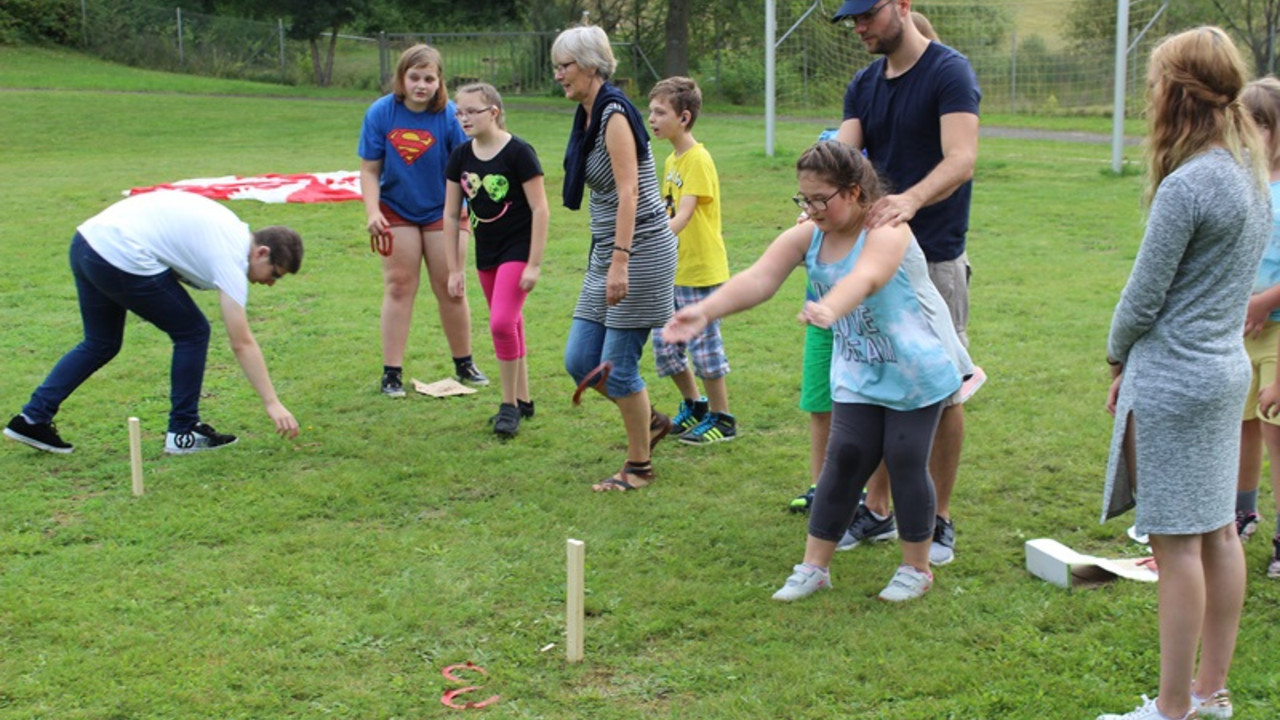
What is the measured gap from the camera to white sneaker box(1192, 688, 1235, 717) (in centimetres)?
361

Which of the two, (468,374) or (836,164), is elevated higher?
(836,164)

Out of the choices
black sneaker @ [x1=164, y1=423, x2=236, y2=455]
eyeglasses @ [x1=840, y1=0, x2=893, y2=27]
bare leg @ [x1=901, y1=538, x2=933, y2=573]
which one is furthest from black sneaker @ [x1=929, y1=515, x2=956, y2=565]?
black sneaker @ [x1=164, y1=423, x2=236, y2=455]

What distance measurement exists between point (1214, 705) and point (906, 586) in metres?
1.19

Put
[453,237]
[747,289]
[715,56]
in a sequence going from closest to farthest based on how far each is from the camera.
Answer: [747,289], [453,237], [715,56]

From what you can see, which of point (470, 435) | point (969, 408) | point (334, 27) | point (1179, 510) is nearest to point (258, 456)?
point (470, 435)

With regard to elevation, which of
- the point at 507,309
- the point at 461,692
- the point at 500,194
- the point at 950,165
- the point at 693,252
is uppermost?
the point at 950,165

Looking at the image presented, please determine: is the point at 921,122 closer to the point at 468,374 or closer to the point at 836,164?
the point at 836,164

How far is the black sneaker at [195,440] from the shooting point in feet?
21.0

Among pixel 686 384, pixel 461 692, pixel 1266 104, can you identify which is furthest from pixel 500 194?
pixel 1266 104

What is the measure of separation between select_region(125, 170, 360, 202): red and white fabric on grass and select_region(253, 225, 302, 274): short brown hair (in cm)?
897

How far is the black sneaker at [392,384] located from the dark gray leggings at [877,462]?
3.65 metres

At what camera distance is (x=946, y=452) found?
493cm

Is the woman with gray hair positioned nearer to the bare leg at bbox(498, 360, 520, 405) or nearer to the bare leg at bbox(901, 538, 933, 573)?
the bare leg at bbox(498, 360, 520, 405)

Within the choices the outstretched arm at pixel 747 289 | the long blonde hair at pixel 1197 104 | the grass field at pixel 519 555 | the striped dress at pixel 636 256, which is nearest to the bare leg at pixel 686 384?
the grass field at pixel 519 555
